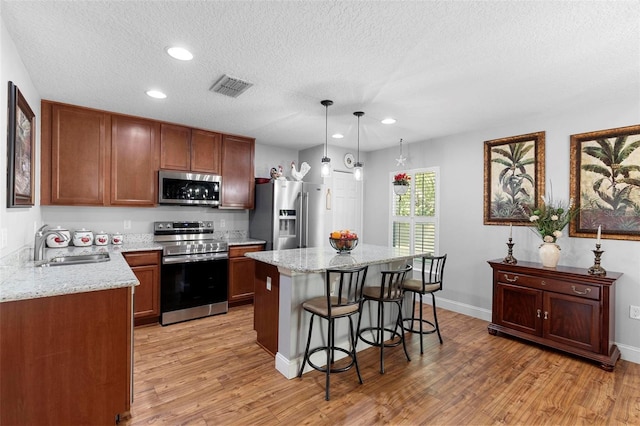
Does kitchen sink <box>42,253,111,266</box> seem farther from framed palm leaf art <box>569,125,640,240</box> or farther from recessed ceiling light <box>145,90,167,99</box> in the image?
framed palm leaf art <box>569,125,640,240</box>

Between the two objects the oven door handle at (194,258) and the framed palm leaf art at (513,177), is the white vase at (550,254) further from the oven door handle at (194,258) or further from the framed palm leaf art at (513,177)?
the oven door handle at (194,258)

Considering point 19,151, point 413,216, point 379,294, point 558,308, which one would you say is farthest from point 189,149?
point 558,308

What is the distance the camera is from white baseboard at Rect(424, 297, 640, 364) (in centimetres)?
295

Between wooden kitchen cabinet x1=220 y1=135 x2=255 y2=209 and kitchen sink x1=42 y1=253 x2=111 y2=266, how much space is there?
5.84 feet

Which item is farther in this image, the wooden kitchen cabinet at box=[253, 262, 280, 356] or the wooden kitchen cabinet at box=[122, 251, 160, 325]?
the wooden kitchen cabinet at box=[122, 251, 160, 325]

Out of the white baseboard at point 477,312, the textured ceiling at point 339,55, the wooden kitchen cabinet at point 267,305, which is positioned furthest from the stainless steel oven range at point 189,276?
the white baseboard at point 477,312

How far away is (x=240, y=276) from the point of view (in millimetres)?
4328

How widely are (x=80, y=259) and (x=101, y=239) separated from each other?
92 cm

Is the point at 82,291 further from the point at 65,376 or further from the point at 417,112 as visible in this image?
the point at 417,112

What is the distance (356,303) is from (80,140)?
3.43 metres

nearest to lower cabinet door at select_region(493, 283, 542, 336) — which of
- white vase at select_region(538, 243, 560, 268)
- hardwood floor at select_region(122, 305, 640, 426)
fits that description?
hardwood floor at select_region(122, 305, 640, 426)

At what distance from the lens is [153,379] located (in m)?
2.48

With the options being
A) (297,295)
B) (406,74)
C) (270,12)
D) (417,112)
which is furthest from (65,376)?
(417,112)

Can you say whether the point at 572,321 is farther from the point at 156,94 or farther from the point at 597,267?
the point at 156,94
